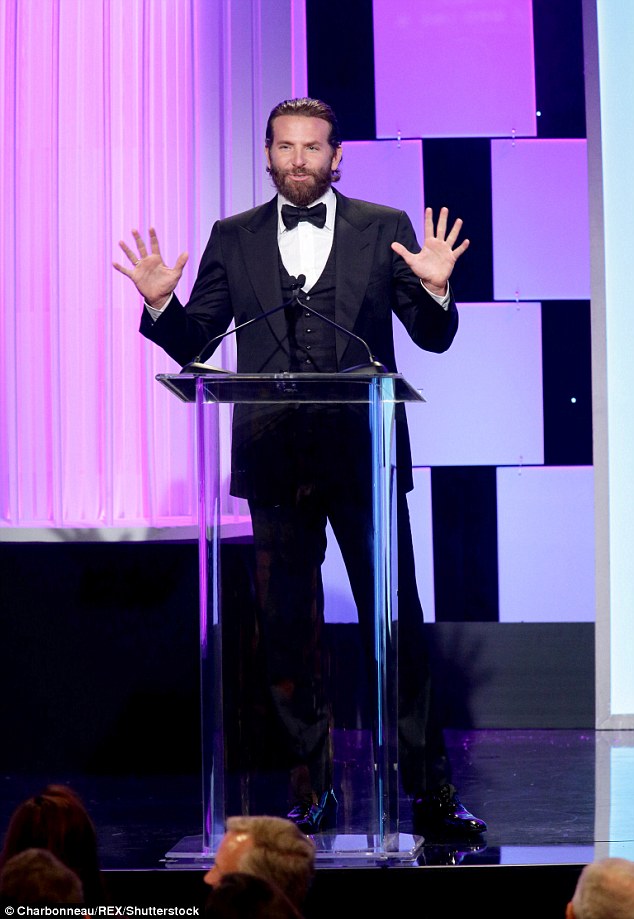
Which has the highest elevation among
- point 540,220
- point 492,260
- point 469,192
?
point 469,192

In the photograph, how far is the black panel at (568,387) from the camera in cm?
419

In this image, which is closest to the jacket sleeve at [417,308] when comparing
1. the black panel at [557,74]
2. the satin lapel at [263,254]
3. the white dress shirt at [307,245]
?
the white dress shirt at [307,245]

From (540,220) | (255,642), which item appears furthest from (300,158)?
(540,220)

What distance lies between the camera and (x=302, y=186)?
2.64 metres

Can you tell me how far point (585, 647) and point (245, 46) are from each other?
7.43 feet

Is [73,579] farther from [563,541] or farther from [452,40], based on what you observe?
[452,40]

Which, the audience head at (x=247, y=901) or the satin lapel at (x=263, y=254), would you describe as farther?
the satin lapel at (x=263, y=254)

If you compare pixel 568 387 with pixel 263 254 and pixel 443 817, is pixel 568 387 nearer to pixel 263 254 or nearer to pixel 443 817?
pixel 263 254

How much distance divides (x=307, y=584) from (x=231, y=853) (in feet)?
2.71

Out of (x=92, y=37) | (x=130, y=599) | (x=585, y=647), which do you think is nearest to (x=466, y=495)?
(x=585, y=647)

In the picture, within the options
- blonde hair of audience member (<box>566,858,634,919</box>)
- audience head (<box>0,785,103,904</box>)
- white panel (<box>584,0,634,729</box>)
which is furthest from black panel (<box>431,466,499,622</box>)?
blonde hair of audience member (<box>566,858,634,919</box>)

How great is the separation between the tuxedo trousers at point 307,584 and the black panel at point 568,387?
198cm

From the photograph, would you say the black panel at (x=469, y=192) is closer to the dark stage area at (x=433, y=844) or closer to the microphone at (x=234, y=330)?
the dark stage area at (x=433, y=844)

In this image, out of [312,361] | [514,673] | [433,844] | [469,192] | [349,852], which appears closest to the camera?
[349,852]
